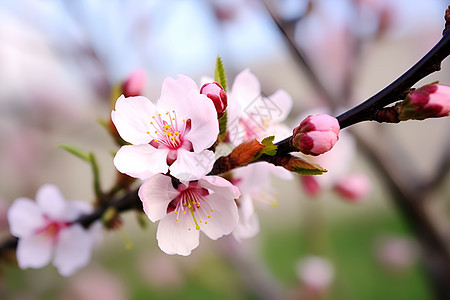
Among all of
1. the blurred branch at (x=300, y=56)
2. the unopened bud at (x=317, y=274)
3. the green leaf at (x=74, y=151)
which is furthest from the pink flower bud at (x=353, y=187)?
the unopened bud at (x=317, y=274)

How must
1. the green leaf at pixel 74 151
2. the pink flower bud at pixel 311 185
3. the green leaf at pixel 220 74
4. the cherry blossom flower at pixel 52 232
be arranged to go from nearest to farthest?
the green leaf at pixel 220 74 < the green leaf at pixel 74 151 < the cherry blossom flower at pixel 52 232 < the pink flower bud at pixel 311 185

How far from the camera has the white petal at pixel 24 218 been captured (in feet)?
2.58

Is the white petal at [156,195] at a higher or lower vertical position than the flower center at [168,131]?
lower

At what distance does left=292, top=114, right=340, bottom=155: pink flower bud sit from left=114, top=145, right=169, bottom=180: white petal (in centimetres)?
19

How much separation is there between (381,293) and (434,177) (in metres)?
2.40

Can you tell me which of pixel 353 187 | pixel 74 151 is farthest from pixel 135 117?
pixel 353 187

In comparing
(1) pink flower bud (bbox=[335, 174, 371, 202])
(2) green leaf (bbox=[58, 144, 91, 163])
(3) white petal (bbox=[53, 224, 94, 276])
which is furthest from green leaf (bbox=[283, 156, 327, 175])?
(1) pink flower bud (bbox=[335, 174, 371, 202])

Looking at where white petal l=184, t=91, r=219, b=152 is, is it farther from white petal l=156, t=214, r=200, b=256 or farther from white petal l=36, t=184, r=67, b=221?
white petal l=36, t=184, r=67, b=221

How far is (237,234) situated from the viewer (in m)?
0.71

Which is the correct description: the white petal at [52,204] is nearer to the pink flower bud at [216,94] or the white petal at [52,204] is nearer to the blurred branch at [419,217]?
the pink flower bud at [216,94]

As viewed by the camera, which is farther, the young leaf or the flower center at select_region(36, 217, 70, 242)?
the flower center at select_region(36, 217, 70, 242)

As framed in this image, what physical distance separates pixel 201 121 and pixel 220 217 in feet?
0.50

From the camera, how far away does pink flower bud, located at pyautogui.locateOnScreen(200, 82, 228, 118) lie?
0.57m

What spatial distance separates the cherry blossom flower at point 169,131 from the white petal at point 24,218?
34 centimetres
